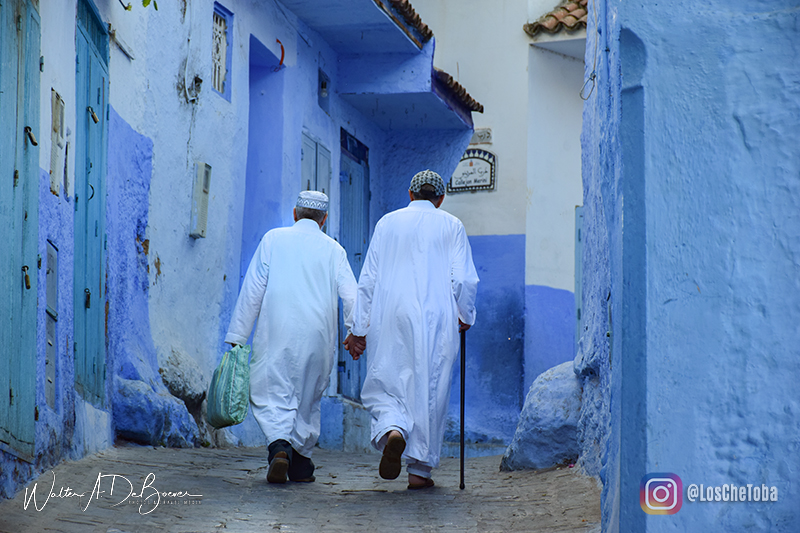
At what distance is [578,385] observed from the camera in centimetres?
630

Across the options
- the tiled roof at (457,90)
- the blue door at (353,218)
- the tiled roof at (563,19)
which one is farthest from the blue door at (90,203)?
the tiled roof at (563,19)

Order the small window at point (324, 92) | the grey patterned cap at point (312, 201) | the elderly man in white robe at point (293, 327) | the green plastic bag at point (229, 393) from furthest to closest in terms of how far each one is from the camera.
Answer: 1. the small window at point (324, 92)
2. the grey patterned cap at point (312, 201)
3. the elderly man in white robe at point (293, 327)
4. the green plastic bag at point (229, 393)

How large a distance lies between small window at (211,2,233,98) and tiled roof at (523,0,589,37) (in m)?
5.99

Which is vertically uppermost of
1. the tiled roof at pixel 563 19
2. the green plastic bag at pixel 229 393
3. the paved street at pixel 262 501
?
the tiled roof at pixel 563 19

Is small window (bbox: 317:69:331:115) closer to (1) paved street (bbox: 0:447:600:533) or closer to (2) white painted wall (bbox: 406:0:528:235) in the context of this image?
(2) white painted wall (bbox: 406:0:528:235)

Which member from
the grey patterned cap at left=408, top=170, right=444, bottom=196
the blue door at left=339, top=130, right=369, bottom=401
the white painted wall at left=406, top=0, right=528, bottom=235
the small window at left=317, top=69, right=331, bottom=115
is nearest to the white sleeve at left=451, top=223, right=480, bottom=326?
the grey patterned cap at left=408, top=170, right=444, bottom=196

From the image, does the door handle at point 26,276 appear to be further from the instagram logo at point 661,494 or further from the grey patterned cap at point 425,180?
the instagram logo at point 661,494

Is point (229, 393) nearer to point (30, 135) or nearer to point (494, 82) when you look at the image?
point (30, 135)

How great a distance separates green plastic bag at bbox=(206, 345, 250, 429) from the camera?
5418 mm

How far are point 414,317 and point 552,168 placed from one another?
8213 mm

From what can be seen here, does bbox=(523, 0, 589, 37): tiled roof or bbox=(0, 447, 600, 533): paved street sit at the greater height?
bbox=(523, 0, 589, 37): tiled roof

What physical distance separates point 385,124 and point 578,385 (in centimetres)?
674

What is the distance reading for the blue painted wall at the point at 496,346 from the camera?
13055mm

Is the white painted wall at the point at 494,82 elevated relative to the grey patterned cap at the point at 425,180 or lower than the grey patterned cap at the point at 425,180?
elevated
